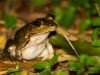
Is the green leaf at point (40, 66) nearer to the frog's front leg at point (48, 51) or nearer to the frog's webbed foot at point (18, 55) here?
the frog's webbed foot at point (18, 55)

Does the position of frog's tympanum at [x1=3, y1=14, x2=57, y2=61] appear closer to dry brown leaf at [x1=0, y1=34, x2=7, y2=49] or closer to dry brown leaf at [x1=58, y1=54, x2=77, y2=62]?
dry brown leaf at [x1=58, y1=54, x2=77, y2=62]

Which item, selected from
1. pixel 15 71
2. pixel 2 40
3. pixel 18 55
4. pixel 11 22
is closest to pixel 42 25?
pixel 18 55

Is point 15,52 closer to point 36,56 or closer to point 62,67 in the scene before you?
point 36,56

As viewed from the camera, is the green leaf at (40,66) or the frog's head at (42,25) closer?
the green leaf at (40,66)

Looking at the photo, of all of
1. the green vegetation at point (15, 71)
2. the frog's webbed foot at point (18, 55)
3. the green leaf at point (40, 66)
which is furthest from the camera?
the frog's webbed foot at point (18, 55)

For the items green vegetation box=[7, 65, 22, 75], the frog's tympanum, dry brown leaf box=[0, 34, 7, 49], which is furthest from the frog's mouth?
dry brown leaf box=[0, 34, 7, 49]

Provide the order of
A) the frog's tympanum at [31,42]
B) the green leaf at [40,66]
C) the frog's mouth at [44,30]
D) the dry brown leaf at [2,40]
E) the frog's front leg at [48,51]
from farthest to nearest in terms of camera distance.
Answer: the dry brown leaf at [2,40] → the frog's front leg at [48,51] → the frog's tympanum at [31,42] → the frog's mouth at [44,30] → the green leaf at [40,66]

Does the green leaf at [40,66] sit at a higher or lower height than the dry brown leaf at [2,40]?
lower

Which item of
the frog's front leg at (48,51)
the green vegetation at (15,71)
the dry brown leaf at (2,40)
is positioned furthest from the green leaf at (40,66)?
the dry brown leaf at (2,40)

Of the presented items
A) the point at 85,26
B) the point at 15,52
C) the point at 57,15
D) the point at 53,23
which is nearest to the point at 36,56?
the point at 15,52
